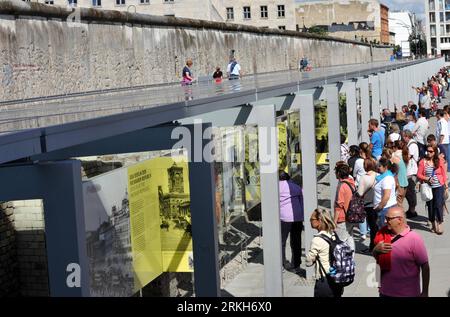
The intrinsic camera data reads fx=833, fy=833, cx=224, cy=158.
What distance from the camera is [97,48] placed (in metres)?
14.7

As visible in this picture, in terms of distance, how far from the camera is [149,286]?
597 cm

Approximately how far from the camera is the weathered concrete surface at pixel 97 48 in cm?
1154

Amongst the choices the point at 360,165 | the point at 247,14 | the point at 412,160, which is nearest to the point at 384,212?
the point at 360,165

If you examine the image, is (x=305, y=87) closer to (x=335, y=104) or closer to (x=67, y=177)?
(x=335, y=104)

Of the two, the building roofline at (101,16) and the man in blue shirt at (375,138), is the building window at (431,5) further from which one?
the man in blue shirt at (375,138)

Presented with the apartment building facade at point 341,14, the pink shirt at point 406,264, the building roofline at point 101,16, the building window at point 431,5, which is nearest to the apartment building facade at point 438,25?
the building window at point 431,5

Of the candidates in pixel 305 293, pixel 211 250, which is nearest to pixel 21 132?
pixel 211 250

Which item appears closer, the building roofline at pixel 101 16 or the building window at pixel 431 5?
the building roofline at pixel 101 16

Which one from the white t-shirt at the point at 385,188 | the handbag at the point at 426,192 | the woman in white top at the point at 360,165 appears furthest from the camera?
the handbag at the point at 426,192

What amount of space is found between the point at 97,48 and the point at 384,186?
6665 millimetres

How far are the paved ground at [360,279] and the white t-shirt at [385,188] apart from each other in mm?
797
